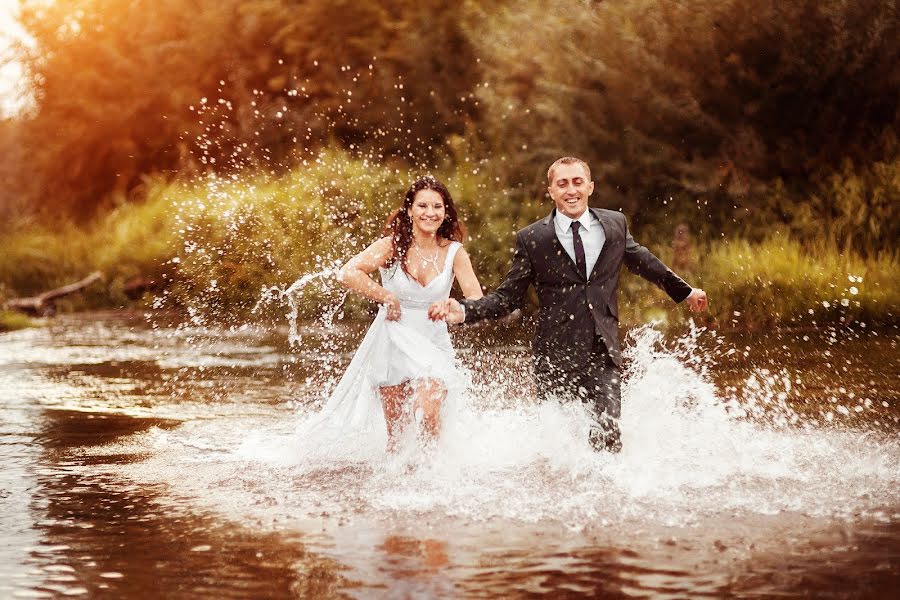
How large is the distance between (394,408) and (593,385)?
52.1 inches

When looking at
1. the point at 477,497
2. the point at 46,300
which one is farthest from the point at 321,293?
the point at 477,497

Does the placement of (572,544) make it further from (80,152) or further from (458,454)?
(80,152)

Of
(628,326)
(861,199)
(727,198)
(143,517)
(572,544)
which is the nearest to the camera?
(572,544)

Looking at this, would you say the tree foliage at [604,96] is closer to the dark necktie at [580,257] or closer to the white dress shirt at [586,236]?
the white dress shirt at [586,236]

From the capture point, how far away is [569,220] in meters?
7.16

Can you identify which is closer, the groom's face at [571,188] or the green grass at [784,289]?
the groom's face at [571,188]

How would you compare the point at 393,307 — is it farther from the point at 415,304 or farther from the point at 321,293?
the point at 321,293

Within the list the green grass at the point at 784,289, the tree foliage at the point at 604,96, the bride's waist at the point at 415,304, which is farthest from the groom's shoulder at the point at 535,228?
the tree foliage at the point at 604,96

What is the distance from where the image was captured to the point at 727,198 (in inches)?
771

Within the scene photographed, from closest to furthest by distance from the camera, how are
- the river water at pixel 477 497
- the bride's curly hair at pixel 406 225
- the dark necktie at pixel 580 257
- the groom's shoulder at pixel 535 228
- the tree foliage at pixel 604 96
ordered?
the river water at pixel 477 497 < the dark necktie at pixel 580 257 < the groom's shoulder at pixel 535 228 < the bride's curly hair at pixel 406 225 < the tree foliage at pixel 604 96

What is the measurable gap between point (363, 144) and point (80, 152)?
35.2ft

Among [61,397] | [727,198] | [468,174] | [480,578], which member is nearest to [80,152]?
[468,174]

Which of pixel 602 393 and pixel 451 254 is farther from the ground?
pixel 451 254

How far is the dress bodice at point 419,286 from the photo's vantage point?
25.2 feet
